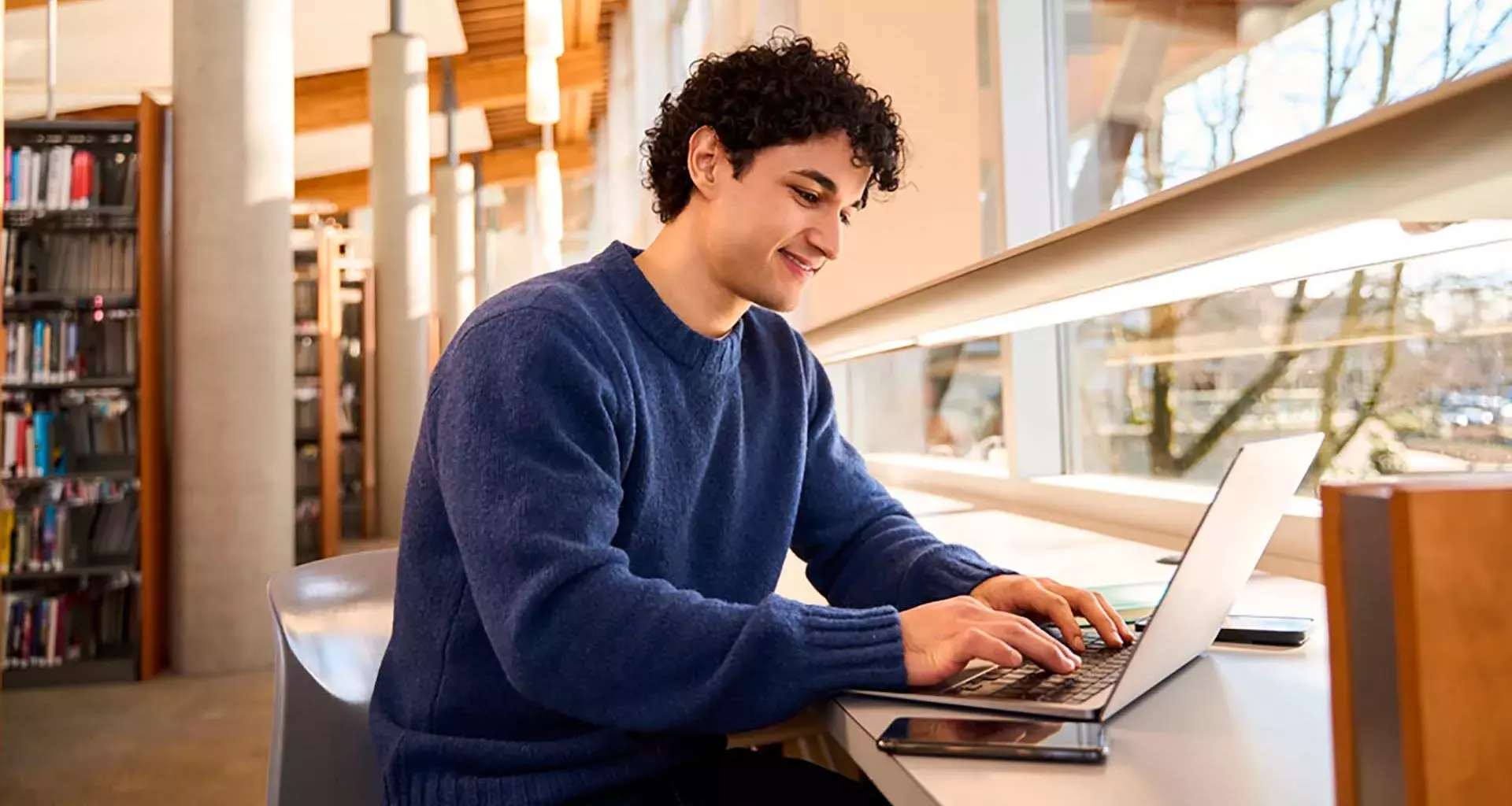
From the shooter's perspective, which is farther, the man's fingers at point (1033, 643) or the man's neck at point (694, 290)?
the man's neck at point (694, 290)

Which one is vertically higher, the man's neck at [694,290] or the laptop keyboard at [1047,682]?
the man's neck at [694,290]

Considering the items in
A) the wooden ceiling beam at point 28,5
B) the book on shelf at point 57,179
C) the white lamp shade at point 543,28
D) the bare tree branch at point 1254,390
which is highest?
the wooden ceiling beam at point 28,5

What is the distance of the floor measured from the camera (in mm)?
3131

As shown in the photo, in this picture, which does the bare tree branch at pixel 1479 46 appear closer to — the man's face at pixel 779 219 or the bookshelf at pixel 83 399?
the man's face at pixel 779 219

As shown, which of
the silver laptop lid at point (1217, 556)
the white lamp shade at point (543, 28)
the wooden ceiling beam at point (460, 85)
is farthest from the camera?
the wooden ceiling beam at point (460, 85)

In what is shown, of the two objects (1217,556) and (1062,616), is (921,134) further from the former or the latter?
(1217,556)

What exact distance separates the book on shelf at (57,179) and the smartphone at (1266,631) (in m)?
4.63

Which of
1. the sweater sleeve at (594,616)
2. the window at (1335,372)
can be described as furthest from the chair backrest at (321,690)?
the window at (1335,372)

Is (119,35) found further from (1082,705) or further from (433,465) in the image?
(1082,705)

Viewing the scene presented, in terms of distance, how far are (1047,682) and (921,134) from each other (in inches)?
95.0

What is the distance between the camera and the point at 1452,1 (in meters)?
1.57

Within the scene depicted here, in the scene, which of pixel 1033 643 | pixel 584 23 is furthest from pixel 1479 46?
pixel 584 23

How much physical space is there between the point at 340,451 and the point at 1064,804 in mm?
9200

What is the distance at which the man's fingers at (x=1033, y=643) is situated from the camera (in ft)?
3.34
